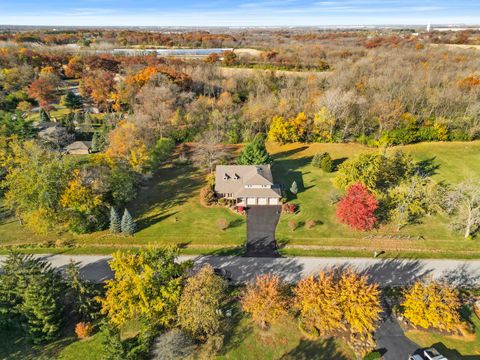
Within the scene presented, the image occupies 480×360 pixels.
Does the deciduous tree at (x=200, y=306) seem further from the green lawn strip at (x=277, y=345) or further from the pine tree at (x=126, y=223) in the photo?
the pine tree at (x=126, y=223)

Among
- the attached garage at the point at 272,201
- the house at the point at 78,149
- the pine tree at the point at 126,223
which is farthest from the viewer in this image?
the house at the point at 78,149

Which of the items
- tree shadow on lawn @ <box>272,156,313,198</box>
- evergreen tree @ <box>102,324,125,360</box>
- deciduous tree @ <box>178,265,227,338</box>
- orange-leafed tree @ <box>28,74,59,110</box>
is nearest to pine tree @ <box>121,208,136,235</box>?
deciduous tree @ <box>178,265,227,338</box>

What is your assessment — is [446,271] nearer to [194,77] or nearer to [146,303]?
[146,303]

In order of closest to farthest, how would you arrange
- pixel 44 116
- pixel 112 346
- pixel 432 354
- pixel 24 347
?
1. pixel 112 346
2. pixel 432 354
3. pixel 24 347
4. pixel 44 116

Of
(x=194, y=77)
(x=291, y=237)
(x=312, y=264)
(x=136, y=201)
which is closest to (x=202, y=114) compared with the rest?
(x=194, y=77)

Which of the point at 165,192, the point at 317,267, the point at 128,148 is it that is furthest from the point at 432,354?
the point at 128,148

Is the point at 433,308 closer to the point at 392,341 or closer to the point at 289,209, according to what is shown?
the point at 392,341

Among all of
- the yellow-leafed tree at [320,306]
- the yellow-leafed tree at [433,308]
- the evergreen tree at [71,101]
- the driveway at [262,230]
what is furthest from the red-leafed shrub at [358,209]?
the evergreen tree at [71,101]
